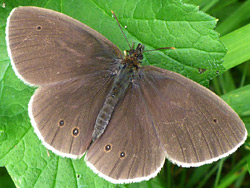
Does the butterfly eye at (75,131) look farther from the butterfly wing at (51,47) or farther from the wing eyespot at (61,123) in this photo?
the butterfly wing at (51,47)

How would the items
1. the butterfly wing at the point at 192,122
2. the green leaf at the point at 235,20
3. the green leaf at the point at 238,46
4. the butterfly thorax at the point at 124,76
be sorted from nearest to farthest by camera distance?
the butterfly wing at the point at 192,122 → the butterfly thorax at the point at 124,76 → the green leaf at the point at 238,46 → the green leaf at the point at 235,20

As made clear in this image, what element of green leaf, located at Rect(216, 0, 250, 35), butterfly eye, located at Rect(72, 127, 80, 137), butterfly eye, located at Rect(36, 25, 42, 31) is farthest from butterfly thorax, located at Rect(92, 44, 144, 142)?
green leaf, located at Rect(216, 0, 250, 35)

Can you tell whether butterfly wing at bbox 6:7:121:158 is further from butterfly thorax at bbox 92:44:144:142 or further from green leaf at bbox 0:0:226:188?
green leaf at bbox 0:0:226:188

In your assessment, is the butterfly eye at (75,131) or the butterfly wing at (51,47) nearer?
the butterfly wing at (51,47)

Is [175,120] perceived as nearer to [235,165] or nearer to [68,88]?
[68,88]

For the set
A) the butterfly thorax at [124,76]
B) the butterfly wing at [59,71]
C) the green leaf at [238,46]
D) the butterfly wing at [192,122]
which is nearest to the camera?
the butterfly wing at [192,122]

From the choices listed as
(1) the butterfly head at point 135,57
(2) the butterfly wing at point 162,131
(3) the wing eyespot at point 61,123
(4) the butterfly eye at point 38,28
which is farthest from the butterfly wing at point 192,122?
(4) the butterfly eye at point 38,28

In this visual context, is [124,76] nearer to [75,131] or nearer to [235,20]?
[75,131]
